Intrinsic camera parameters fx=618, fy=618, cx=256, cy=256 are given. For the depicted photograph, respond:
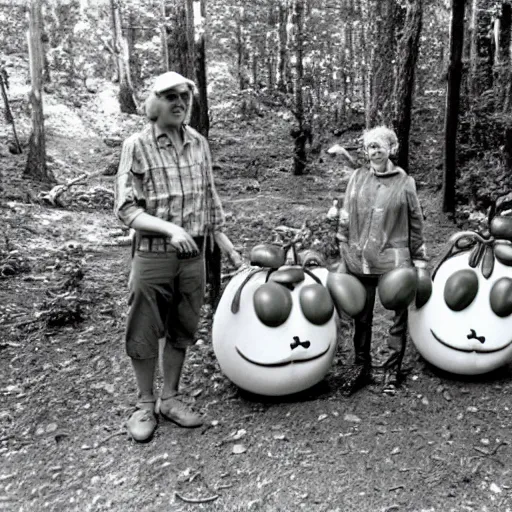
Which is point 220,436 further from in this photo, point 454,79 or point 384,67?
point 454,79

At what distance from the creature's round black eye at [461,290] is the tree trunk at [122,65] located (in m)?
18.6

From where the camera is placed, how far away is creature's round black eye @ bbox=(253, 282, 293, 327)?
11.8 feet

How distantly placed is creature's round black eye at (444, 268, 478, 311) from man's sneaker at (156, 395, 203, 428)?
1710mm

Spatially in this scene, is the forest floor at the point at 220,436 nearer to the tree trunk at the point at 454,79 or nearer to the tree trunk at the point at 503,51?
the tree trunk at the point at 454,79

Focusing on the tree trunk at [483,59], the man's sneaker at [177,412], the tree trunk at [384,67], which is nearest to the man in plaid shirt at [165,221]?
the man's sneaker at [177,412]

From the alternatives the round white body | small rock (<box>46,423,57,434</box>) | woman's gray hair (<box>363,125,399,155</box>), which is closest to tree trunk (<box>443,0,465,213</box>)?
woman's gray hair (<box>363,125,399,155</box>)

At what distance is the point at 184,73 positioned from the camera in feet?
17.1

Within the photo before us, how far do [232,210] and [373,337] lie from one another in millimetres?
5432

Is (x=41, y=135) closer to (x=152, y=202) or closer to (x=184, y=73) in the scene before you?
(x=184, y=73)

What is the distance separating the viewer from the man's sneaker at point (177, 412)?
145 inches

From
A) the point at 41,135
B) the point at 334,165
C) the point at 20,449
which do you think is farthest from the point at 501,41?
the point at 20,449

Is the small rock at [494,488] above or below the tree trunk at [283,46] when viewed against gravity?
below

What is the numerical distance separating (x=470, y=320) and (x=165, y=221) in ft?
6.50

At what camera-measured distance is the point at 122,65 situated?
20438mm
